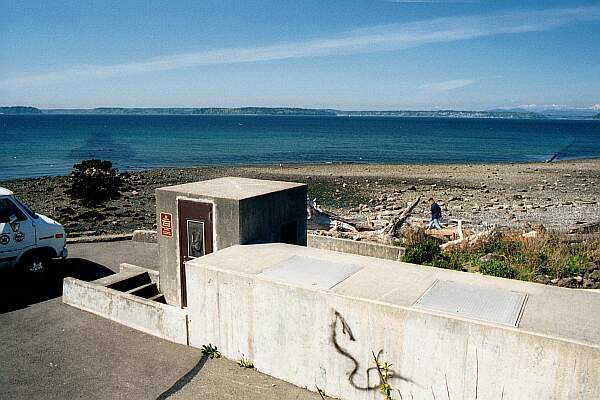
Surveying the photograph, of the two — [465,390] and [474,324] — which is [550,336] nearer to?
[474,324]

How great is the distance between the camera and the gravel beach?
23.3m

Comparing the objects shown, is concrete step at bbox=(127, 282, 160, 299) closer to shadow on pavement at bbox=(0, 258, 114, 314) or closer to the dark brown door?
the dark brown door

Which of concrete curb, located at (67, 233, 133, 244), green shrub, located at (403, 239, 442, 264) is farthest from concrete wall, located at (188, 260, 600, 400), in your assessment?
concrete curb, located at (67, 233, 133, 244)

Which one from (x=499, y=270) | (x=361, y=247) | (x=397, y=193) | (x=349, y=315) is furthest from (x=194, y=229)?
(x=397, y=193)

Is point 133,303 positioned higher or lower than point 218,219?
lower

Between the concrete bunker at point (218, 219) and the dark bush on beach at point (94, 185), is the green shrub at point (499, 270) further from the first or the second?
the dark bush on beach at point (94, 185)

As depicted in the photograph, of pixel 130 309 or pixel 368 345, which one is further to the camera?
pixel 130 309

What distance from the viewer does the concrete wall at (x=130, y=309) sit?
333 inches

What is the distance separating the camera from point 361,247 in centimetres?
1323

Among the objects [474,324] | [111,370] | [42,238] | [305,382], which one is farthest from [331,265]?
[42,238]

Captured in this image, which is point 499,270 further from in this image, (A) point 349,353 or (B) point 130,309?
(B) point 130,309

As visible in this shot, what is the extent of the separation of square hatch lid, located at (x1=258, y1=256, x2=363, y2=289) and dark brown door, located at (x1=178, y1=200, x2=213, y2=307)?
1952mm

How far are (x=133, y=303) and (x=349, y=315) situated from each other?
15.2 feet

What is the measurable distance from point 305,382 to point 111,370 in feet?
10.2
